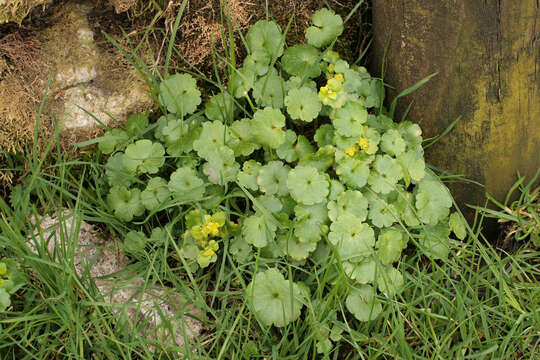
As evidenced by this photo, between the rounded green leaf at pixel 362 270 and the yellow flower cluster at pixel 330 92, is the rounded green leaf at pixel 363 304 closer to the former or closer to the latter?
the rounded green leaf at pixel 362 270

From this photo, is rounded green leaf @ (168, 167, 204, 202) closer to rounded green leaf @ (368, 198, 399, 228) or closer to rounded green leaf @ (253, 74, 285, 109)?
rounded green leaf @ (253, 74, 285, 109)

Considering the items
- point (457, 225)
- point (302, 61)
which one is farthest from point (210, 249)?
point (457, 225)

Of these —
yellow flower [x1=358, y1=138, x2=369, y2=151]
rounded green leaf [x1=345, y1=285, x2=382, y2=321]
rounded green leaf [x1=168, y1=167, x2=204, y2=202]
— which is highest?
yellow flower [x1=358, y1=138, x2=369, y2=151]

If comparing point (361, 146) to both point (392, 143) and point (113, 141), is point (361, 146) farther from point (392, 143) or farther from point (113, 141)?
point (113, 141)

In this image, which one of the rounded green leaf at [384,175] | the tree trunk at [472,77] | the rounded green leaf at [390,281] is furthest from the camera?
the rounded green leaf at [384,175]

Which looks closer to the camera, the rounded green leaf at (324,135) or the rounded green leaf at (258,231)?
the rounded green leaf at (258,231)

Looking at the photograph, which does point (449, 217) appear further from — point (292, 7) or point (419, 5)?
point (292, 7)

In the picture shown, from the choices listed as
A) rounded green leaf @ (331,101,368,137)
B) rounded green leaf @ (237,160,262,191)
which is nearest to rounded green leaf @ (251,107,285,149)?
rounded green leaf @ (237,160,262,191)

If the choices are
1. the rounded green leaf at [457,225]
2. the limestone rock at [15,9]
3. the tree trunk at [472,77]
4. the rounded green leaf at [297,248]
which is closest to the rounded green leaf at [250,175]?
the rounded green leaf at [297,248]
